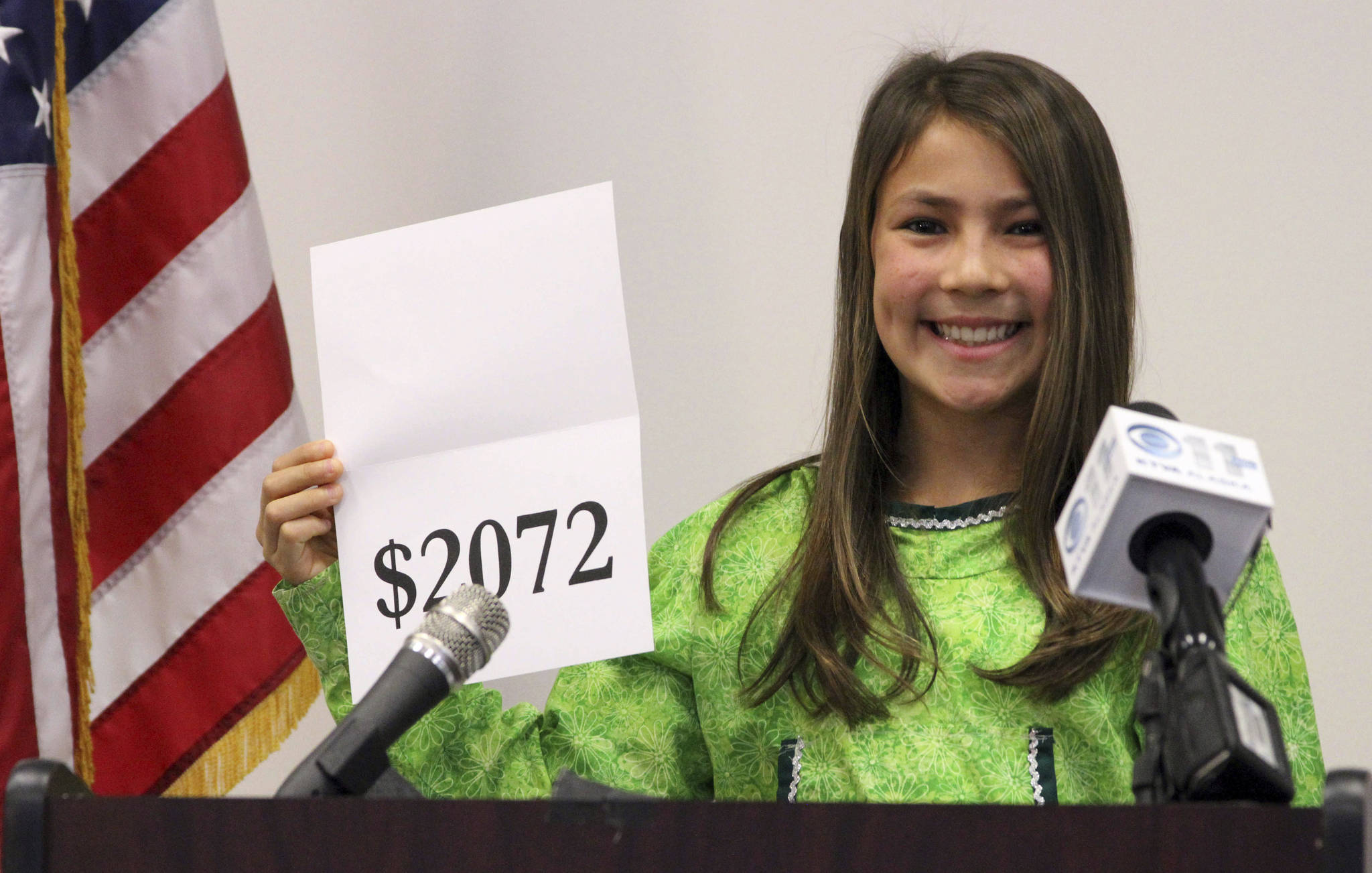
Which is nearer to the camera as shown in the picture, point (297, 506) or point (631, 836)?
point (631, 836)

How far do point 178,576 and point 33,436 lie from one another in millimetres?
270

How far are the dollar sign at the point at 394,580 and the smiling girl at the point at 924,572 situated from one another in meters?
0.06

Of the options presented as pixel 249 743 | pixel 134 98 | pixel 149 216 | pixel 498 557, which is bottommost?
pixel 249 743

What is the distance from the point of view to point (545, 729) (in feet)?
4.15

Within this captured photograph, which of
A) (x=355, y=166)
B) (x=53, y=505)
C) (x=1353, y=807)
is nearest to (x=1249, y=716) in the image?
(x=1353, y=807)

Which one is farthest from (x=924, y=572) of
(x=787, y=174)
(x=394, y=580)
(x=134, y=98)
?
(x=134, y=98)

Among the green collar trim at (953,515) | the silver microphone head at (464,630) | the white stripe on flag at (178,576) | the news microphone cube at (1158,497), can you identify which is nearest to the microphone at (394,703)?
the silver microphone head at (464,630)

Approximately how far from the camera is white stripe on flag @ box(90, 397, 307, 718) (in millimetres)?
A: 1713

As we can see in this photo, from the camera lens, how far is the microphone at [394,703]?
0.69 metres

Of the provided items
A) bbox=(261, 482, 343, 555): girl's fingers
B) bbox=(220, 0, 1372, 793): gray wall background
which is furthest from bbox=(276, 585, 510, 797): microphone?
bbox=(220, 0, 1372, 793): gray wall background

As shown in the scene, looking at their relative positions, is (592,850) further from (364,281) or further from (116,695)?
(116,695)

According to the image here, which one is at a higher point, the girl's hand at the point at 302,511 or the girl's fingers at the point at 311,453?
the girl's fingers at the point at 311,453

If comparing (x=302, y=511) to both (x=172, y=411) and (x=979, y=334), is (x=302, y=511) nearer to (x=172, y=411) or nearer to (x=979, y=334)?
(x=979, y=334)

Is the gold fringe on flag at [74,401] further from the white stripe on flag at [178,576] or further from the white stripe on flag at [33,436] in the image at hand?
the white stripe on flag at [178,576]
